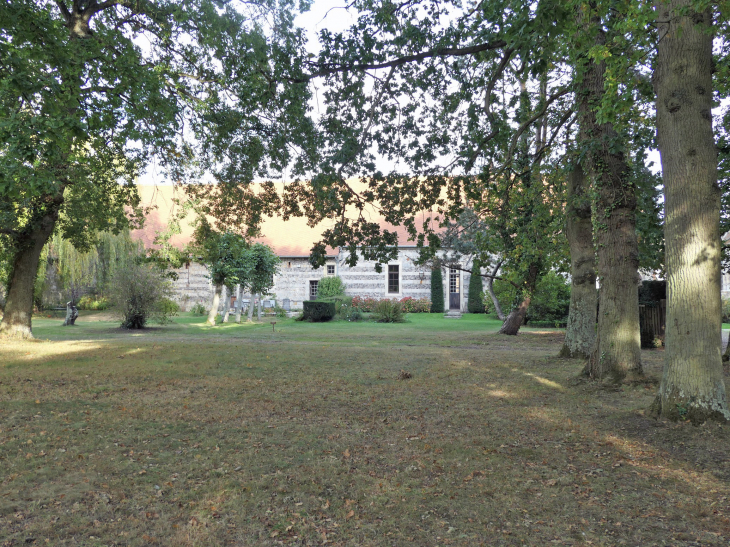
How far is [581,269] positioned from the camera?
9.85 meters

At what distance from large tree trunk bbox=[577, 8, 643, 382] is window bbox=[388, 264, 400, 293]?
949 inches

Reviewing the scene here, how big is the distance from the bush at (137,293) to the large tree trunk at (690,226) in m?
17.9

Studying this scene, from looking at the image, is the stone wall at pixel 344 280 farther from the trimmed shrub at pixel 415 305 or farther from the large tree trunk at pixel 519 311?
the large tree trunk at pixel 519 311

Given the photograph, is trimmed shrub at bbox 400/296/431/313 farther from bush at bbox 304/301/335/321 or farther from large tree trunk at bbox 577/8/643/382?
large tree trunk at bbox 577/8/643/382

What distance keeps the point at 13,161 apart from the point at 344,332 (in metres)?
12.3

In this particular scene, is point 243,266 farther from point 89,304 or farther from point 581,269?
point 581,269

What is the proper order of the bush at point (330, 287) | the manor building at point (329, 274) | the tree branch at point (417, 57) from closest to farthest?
the tree branch at point (417, 57), the bush at point (330, 287), the manor building at point (329, 274)

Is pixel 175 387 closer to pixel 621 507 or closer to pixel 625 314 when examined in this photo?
pixel 621 507

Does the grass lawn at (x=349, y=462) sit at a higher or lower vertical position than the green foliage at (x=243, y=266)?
lower

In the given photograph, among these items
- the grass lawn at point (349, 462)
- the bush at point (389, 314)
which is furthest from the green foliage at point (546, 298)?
the grass lawn at point (349, 462)

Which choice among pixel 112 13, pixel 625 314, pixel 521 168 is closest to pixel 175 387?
pixel 625 314

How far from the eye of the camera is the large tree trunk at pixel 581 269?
956cm

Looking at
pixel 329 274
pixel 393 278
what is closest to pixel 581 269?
pixel 393 278

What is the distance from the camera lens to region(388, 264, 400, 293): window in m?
31.7
